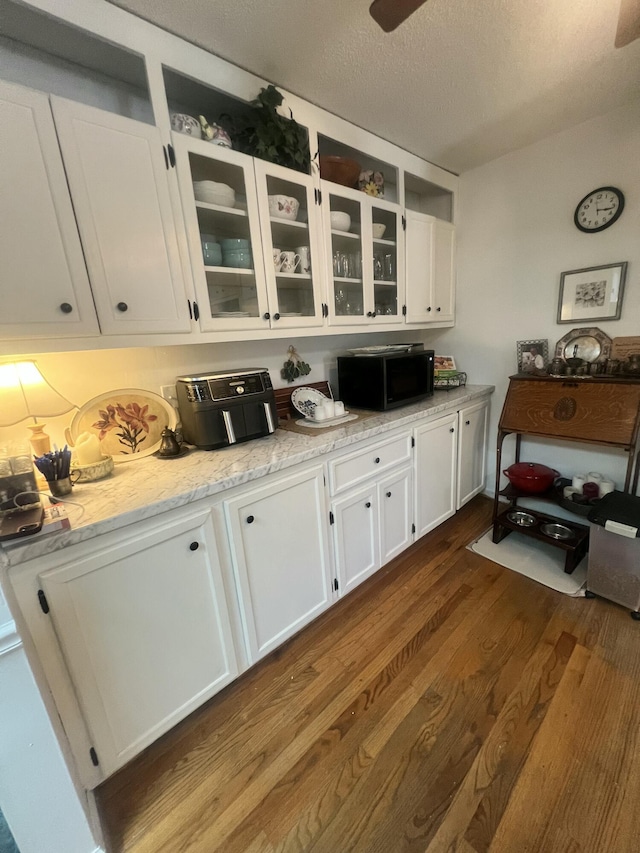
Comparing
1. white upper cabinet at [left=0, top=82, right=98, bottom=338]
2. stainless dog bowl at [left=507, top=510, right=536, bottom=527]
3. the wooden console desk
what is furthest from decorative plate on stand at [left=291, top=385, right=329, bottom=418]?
stainless dog bowl at [left=507, top=510, right=536, bottom=527]

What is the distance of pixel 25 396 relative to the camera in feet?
3.53

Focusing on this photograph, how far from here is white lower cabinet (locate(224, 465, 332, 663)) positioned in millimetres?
1217

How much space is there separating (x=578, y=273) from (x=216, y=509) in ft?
7.59

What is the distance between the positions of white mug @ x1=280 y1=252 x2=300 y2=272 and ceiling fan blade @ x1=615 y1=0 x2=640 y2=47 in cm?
121

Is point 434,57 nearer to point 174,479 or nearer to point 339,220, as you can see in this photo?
point 339,220

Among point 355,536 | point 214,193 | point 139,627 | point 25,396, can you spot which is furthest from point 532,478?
point 25,396

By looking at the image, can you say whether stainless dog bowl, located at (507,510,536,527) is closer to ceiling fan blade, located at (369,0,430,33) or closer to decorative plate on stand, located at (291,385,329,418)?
decorative plate on stand, located at (291,385,329,418)

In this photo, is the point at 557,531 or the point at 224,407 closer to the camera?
the point at 224,407

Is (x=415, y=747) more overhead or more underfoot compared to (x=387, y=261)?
more underfoot

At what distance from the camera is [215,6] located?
1036 millimetres

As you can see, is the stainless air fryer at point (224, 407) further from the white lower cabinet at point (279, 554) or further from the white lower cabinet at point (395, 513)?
the white lower cabinet at point (395, 513)

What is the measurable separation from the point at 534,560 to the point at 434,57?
2.44 metres

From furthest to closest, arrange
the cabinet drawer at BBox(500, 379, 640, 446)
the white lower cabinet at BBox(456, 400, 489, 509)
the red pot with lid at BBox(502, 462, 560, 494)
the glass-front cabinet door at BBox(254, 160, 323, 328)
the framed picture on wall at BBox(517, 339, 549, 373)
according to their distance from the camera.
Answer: the white lower cabinet at BBox(456, 400, 489, 509) < the framed picture on wall at BBox(517, 339, 549, 373) < the red pot with lid at BBox(502, 462, 560, 494) < the cabinet drawer at BBox(500, 379, 640, 446) < the glass-front cabinet door at BBox(254, 160, 323, 328)

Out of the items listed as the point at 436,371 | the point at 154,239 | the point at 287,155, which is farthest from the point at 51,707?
the point at 436,371
